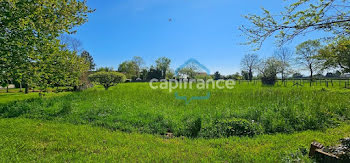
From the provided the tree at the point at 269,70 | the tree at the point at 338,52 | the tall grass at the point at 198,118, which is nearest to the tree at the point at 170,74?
→ the tree at the point at 269,70

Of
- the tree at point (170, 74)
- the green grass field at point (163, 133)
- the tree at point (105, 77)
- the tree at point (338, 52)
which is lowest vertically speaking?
the green grass field at point (163, 133)

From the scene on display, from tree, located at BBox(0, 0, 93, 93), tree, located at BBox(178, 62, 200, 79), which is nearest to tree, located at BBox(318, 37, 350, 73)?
tree, located at BBox(0, 0, 93, 93)

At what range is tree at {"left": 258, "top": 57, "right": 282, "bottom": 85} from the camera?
94.6 ft

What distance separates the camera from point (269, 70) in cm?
3125

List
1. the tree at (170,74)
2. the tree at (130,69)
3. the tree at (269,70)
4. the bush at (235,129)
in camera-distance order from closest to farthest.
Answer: the bush at (235,129) < the tree at (269,70) < the tree at (130,69) < the tree at (170,74)

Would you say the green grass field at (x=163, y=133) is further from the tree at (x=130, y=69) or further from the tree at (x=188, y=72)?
the tree at (x=130, y=69)

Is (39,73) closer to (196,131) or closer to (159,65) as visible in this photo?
(196,131)

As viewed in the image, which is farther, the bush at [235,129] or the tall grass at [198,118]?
the tall grass at [198,118]

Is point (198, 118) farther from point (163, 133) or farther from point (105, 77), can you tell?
point (105, 77)

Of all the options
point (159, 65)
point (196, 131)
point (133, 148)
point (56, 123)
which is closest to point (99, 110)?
point (56, 123)

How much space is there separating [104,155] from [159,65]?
6136cm

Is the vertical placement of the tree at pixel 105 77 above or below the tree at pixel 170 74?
below

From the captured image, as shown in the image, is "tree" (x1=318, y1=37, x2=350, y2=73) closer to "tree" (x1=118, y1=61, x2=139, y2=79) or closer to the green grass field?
the green grass field

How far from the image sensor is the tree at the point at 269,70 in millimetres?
28833
